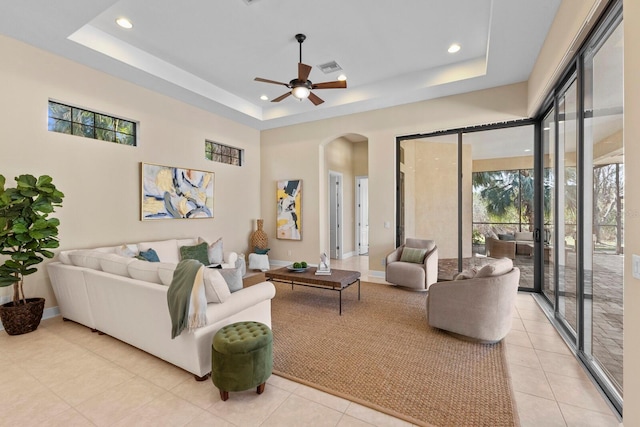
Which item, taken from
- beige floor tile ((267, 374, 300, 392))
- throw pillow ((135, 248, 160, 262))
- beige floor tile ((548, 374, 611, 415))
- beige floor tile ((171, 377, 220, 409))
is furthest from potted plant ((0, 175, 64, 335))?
beige floor tile ((548, 374, 611, 415))

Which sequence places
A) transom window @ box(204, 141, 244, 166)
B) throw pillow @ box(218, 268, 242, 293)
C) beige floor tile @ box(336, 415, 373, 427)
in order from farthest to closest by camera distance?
transom window @ box(204, 141, 244, 166), throw pillow @ box(218, 268, 242, 293), beige floor tile @ box(336, 415, 373, 427)

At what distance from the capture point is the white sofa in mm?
2387

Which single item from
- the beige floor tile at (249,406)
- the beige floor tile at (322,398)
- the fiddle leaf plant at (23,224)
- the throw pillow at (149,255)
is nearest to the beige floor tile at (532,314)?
the beige floor tile at (322,398)

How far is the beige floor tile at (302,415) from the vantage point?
75.6 inches

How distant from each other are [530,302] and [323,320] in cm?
321

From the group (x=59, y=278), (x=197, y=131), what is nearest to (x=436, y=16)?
(x=197, y=131)

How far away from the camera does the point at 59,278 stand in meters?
3.60

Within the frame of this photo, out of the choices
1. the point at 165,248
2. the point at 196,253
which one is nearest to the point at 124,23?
the point at 165,248

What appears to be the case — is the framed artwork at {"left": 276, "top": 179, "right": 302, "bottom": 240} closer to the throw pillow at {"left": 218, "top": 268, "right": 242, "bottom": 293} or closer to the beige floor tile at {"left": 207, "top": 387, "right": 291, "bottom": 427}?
the throw pillow at {"left": 218, "top": 268, "right": 242, "bottom": 293}

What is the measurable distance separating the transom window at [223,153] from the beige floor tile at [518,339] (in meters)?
5.99

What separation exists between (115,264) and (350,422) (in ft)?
A: 8.94

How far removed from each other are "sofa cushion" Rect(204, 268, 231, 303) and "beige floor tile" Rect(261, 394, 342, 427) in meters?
0.93

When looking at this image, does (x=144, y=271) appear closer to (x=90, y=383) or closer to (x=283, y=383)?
(x=90, y=383)

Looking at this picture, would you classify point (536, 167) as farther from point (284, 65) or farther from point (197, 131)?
point (197, 131)
